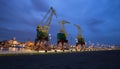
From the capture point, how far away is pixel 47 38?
186m

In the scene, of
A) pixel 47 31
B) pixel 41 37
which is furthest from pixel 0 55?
pixel 47 31

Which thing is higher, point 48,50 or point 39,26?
point 39,26

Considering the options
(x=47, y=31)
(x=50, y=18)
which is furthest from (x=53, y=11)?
(x=47, y=31)

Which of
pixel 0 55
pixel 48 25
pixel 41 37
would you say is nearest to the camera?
pixel 0 55

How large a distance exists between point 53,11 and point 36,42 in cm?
4110

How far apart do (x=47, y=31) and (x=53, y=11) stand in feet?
83.9

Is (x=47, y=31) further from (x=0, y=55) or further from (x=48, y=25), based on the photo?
(x=0, y=55)

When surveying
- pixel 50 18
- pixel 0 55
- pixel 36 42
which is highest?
pixel 50 18

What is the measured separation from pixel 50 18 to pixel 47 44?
29258mm

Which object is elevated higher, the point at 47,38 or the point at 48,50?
the point at 47,38

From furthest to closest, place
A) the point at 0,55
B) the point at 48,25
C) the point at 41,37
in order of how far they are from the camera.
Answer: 1. the point at 48,25
2. the point at 41,37
3. the point at 0,55

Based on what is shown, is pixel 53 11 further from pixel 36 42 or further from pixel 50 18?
pixel 36 42

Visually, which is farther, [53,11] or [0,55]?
[53,11]

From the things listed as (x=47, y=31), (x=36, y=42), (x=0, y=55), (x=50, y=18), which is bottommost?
(x=0, y=55)
